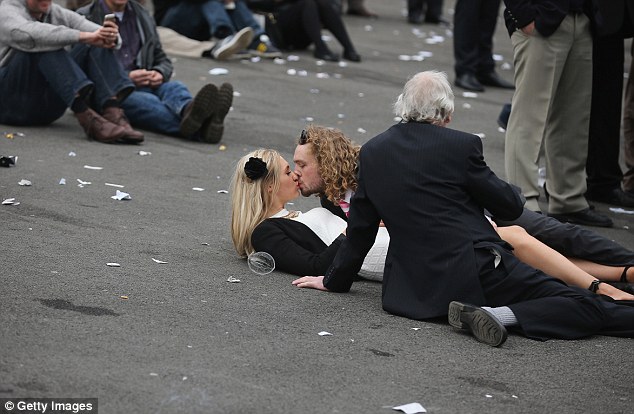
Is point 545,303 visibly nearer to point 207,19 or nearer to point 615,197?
point 615,197

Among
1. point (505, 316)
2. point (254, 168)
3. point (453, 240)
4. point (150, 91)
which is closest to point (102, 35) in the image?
point (150, 91)

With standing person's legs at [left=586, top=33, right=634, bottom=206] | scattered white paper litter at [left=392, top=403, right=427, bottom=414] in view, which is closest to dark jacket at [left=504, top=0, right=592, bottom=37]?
standing person's legs at [left=586, top=33, right=634, bottom=206]

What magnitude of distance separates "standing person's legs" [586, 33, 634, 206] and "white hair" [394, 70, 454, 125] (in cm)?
274

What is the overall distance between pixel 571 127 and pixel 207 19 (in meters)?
5.98

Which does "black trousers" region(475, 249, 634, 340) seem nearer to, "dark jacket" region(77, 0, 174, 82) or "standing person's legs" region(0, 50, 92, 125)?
"standing person's legs" region(0, 50, 92, 125)

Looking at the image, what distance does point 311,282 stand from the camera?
537 cm

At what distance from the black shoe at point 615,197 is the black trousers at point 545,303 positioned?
3.14 m

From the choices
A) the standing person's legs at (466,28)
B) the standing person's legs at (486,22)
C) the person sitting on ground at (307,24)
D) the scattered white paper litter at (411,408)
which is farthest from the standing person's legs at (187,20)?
the scattered white paper litter at (411,408)

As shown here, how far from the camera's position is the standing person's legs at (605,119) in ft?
24.6

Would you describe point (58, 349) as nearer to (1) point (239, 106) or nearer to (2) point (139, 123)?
(2) point (139, 123)

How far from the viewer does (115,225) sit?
244 inches

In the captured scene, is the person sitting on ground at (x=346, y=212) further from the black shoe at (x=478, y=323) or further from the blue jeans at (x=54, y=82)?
the blue jeans at (x=54, y=82)

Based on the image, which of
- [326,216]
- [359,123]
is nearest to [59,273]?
[326,216]

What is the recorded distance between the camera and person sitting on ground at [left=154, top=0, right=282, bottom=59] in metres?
12.2
